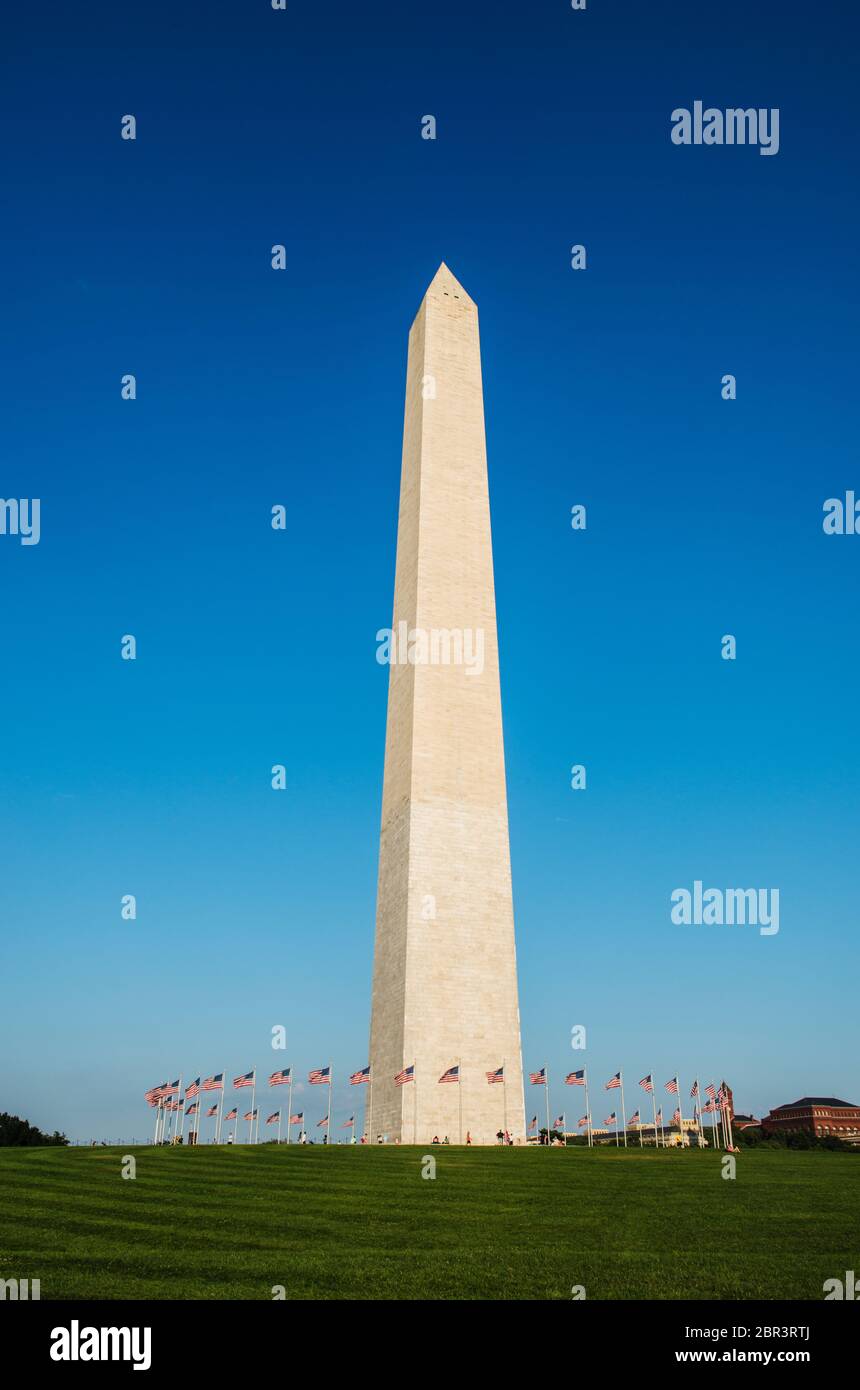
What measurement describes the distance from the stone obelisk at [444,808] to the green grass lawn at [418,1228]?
14.1 metres

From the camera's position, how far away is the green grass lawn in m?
15.3

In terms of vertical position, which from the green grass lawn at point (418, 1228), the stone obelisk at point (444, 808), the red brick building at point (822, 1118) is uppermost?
the stone obelisk at point (444, 808)

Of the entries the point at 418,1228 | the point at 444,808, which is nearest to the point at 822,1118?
the point at 444,808

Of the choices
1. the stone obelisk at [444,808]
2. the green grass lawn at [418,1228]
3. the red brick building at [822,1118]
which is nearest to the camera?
the green grass lawn at [418,1228]

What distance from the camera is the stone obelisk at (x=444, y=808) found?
146 feet

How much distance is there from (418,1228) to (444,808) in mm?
28440

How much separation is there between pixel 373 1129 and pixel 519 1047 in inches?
276

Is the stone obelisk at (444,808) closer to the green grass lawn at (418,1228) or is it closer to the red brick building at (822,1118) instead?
the green grass lawn at (418,1228)

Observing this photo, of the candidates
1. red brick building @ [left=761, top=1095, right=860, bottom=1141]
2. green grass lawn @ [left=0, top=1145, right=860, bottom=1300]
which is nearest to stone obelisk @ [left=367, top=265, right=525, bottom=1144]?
green grass lawn @ [left=0, top=1145, right=860, bottom=1300]

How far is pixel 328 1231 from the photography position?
63.1 ft

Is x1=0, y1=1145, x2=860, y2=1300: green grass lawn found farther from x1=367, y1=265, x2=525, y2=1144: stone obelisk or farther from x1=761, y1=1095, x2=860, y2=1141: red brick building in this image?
x1=761, y1=1095, x2=860, y2=1141: red brick building

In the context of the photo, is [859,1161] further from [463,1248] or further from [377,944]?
[377,944]

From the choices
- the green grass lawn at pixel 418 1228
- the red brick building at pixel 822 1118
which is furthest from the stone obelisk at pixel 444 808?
the red brick building at pixel 822 1118
